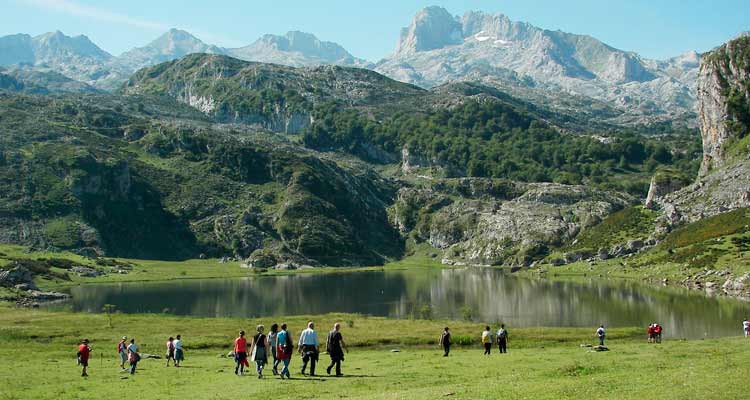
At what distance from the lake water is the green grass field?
25734 millimetres

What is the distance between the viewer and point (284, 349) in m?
40.6

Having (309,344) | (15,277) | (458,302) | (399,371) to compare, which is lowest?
(458,302)

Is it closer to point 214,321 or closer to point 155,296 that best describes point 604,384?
point 214,321

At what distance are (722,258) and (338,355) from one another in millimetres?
147505

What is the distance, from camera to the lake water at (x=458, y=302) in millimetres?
102081

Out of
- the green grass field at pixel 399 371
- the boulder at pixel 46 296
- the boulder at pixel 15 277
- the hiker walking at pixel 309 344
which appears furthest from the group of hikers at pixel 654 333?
the boulder at pixel 15 277

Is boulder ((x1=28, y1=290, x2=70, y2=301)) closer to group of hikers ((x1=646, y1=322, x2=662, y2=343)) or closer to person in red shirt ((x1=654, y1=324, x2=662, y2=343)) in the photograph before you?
group of hikers ((x1=646, y1=322, x2=662, y2=343))

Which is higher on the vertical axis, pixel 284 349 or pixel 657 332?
pixel 284 349

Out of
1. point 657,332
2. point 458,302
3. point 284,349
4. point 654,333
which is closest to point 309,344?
point 284,349

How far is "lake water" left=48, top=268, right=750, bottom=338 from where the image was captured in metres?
102

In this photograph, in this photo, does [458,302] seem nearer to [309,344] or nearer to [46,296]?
[46,296]

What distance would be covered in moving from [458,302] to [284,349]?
101472mm

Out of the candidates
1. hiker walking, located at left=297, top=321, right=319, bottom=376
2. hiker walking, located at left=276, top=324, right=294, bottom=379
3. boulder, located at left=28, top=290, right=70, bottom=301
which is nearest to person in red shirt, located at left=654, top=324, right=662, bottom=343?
hiker walking, located at left=297, top=321, right=319, bottom=376

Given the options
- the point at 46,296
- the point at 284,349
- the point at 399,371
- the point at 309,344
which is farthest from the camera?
the point at 46,296
